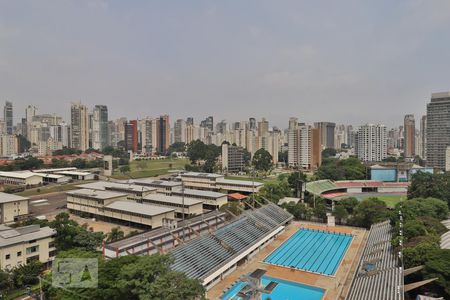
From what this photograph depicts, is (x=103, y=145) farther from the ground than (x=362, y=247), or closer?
farther from the ground

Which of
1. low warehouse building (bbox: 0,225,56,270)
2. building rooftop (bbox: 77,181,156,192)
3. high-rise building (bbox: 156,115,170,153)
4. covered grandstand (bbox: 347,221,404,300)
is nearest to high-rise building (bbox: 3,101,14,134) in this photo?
high-rise building (bbox: 156,115,170,153)

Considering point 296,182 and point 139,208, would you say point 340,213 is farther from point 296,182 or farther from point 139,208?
point 139,208

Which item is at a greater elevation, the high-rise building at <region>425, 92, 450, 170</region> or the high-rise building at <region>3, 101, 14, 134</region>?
the high-rise building at <region>3, 101, 14, 134</region>

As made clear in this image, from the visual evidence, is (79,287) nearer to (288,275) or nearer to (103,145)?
(288,275)

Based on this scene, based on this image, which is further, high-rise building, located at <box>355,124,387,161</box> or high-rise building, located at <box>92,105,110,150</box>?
high-rise building, located at <box>92,105,110,150</box>

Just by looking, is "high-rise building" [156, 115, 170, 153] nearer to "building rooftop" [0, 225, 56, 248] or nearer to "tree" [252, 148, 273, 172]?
"tree" [252, 148, 273, 172]

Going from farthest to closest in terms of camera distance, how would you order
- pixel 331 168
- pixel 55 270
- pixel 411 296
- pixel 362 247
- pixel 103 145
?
pixel 103 145 < pixel 331 168 < pixel 362 247 < pixel 411 296 < pixel 55 270

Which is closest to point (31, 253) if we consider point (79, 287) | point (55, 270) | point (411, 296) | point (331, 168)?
point (55, 270)
